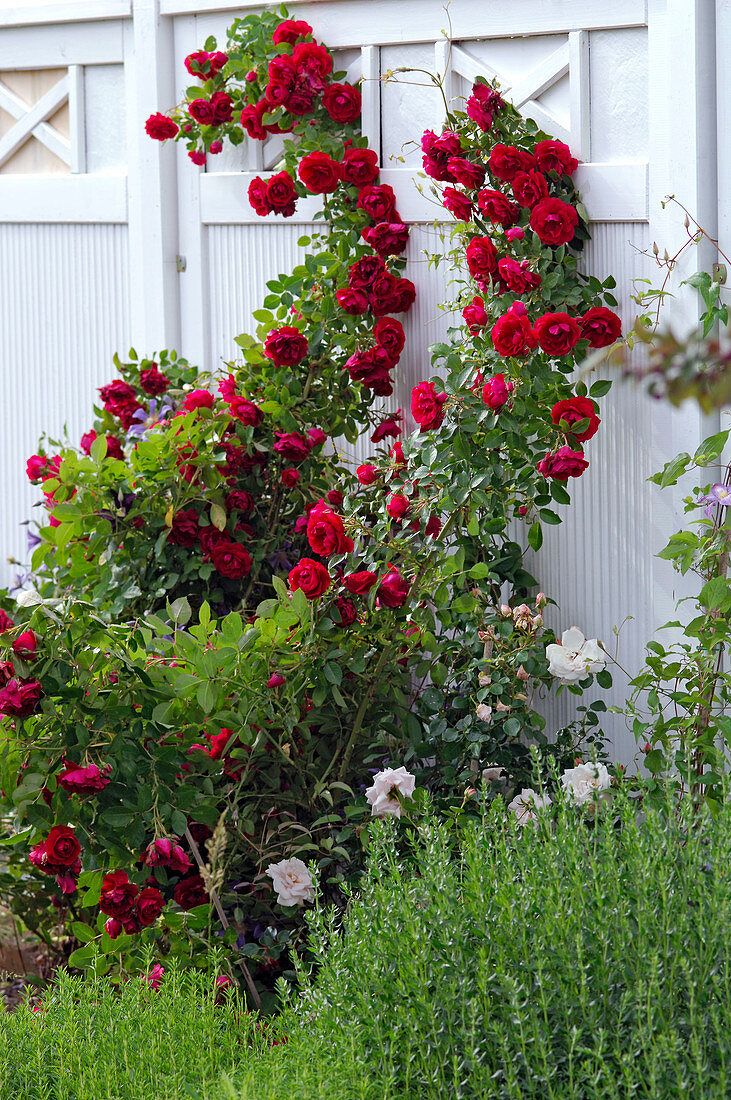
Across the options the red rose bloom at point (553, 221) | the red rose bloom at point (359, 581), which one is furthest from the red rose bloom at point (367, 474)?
the red rose bloom at point (553, 221)

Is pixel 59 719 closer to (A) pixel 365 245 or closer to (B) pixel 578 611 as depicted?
(B) pixel 578 611

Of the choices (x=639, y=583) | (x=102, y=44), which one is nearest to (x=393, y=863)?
(x=639, y=583)

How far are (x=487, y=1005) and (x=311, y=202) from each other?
226cm

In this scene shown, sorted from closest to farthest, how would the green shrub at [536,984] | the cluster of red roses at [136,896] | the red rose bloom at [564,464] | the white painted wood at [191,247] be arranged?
the green shrub at [536,984] → the cluster of red roses at [136,896] → the red rose bloom at [564,464] → the white painted wood at [191,247]

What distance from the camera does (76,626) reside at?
7.80 feet

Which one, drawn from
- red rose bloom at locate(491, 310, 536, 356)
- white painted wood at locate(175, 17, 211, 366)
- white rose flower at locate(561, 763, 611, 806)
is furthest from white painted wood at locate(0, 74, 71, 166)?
white rose flower at locate(561, 763, 611, 806)

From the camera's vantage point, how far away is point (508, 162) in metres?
2.56

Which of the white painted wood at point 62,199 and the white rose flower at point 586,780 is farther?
the white painted wood at point 62,199

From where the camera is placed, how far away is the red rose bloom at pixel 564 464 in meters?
2.50

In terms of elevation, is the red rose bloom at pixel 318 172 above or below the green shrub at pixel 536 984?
above

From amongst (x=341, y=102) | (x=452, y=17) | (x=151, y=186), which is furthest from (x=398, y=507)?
(x=151, y=186)

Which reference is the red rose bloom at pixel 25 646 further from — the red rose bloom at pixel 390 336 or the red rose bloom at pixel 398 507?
the red rose bloom at pixel 390 336

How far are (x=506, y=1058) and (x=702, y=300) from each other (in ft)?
5.33

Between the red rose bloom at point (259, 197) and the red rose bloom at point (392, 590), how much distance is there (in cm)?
110
